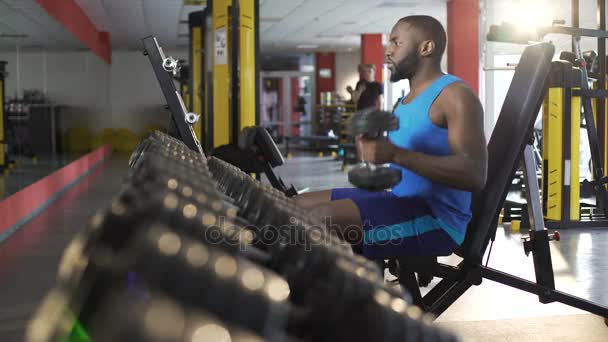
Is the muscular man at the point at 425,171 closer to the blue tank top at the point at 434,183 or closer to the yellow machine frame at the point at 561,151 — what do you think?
the blue tank top at the point at 434,183

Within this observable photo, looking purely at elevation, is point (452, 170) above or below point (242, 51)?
below

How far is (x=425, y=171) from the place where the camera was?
5.68 ft

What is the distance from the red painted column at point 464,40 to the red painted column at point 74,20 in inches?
228

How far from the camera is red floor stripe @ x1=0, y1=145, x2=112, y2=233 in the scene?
5227mm

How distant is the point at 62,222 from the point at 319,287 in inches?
210

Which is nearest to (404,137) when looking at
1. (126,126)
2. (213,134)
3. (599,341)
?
(599,341)

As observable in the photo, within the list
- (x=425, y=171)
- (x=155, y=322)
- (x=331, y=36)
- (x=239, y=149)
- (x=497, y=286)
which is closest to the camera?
(x=155, y=322)

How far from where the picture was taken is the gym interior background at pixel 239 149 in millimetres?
A: 716

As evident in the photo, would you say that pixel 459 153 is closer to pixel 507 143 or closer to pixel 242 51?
pixel 507 143

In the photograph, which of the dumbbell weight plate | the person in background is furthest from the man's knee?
the person in background

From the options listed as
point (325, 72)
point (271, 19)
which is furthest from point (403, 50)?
point (325, 72)

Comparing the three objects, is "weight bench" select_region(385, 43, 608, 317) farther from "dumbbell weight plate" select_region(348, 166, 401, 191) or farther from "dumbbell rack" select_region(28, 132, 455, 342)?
"dumbbell rack" select_region(28, 132, 455, 342)

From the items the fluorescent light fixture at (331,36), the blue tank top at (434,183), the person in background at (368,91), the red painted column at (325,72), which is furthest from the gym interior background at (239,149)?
the red painted column at (325,72)

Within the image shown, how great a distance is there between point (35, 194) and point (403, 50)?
5314 mm
